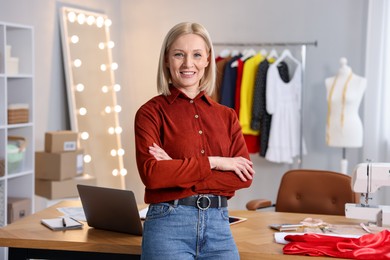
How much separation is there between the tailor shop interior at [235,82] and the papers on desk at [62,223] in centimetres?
201

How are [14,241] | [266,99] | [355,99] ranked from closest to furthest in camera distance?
[14,241] → [355,99] → [266,99]

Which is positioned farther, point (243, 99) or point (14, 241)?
A: point (243, 99)

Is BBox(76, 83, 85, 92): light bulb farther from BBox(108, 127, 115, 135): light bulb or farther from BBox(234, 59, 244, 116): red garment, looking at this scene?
BBox(234, 59, 244, 116): red garment

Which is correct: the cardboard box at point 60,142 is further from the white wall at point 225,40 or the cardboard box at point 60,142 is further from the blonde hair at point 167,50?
the blonde hair at point 167,50

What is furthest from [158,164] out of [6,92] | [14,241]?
[6,92]

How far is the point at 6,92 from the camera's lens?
14.9 ft

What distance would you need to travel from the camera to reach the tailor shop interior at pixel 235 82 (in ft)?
17.9

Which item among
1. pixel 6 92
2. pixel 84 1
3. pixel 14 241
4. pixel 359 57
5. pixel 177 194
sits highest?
pixel 84 1

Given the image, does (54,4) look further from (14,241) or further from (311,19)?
(14,241)

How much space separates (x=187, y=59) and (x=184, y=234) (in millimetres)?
586

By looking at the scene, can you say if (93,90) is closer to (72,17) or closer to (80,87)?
(80,87)

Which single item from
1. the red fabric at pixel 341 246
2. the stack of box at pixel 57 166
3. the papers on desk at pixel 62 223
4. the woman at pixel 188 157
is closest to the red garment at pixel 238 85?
the stack of box at pixel 57 166

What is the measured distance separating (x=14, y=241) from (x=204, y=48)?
1072 millimetres

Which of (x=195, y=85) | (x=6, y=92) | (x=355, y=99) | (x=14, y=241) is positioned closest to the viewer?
(x=195, y=85)
